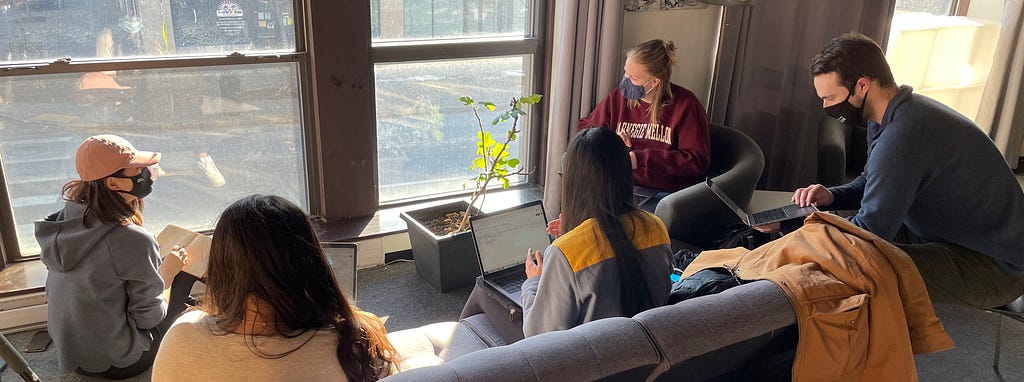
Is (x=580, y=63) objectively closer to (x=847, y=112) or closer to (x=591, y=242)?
(x=847, y=112)

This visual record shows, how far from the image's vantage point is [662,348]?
141cm

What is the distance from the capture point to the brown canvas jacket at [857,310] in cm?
154

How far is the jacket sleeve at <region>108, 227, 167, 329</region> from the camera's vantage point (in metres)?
2.12

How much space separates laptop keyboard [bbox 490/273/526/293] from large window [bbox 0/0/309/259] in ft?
3.87

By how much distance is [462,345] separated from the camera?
1987 mm

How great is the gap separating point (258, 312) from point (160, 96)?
1.75 m

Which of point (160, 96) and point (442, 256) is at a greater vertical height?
point (160, 96)

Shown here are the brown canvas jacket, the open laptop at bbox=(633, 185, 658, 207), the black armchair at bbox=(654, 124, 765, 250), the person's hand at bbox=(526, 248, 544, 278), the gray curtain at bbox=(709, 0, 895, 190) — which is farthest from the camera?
the gray curtain at bbox=(709, 0, 895, 190)

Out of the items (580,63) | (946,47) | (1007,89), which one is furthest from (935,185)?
(1007,89)

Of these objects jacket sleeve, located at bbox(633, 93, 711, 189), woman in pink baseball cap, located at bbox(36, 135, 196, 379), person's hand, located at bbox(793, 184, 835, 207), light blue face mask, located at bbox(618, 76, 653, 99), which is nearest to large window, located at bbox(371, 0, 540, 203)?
light blue face mask, located at bbox(618, 76, 653, 99)

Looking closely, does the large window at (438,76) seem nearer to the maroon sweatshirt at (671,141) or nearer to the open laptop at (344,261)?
the maroon sweatshirt at (671,141)

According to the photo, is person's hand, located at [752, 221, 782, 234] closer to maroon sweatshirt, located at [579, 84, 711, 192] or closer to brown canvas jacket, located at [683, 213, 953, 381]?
maroon sweatshirt, located at [579, 84, 711, 192]

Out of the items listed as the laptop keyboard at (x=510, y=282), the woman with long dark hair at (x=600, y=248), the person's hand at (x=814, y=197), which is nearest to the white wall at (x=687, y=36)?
the person's hand at (x=814, y=197)

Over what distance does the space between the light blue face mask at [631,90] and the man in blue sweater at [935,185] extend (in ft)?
2.65
